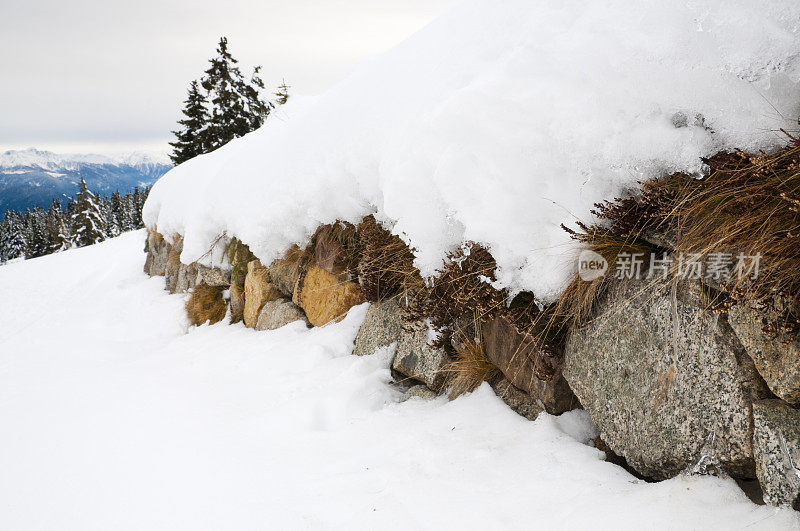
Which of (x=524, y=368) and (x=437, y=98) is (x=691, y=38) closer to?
(x=437, y=98)

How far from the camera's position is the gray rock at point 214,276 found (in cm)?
642

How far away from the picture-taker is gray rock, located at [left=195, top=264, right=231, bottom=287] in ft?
21.1

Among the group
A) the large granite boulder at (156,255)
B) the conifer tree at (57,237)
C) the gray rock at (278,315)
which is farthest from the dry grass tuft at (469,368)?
the conifer tree at (57,237)

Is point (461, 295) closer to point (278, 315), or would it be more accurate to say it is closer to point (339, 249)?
point (339, 249)

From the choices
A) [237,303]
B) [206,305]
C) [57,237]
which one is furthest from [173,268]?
[57,237]

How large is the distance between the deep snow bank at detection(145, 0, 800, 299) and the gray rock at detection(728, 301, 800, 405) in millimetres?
656

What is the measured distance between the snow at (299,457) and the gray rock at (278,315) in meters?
0.16

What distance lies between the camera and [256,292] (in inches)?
214

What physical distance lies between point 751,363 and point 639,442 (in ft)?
1.98

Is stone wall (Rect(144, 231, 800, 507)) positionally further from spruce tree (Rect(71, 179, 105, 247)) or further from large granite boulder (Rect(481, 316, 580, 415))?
spruce tree (Rect(71, 179, 105, 247))

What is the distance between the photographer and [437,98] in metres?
3.30

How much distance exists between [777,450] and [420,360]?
7.00 feet

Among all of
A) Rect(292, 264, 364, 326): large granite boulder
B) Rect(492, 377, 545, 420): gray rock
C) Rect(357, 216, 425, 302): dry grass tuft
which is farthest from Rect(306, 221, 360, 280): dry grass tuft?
Rect(492, 377, 545, 420): gray rock

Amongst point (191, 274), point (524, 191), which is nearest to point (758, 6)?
point (524, 191)
